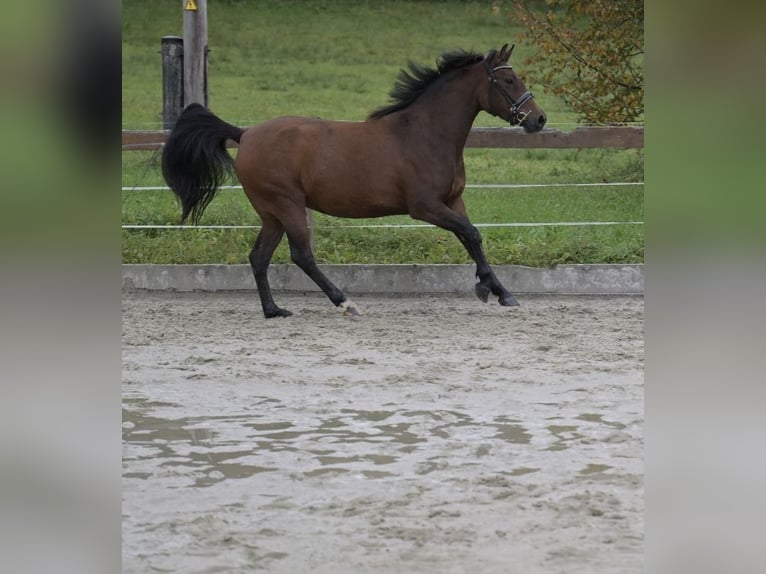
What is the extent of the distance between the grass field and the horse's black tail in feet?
1.37

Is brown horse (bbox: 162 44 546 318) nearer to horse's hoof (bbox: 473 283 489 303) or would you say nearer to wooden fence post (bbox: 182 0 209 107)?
horse's hoof (bbox: 473 283 489 303)

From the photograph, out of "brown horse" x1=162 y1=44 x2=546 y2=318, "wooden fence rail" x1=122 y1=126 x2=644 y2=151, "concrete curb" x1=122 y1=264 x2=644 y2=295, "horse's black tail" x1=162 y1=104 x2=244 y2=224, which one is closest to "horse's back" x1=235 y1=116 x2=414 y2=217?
"brown horse" x1=162 y1=44 x2=546 y2=318

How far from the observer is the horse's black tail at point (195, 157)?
733 cm

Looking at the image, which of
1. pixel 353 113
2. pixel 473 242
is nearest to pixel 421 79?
pixel 473 242

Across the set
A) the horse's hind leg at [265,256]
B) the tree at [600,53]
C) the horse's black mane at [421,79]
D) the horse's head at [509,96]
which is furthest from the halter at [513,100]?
the tree at [600,53]

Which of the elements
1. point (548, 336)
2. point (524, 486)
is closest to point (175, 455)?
point (524, 486)

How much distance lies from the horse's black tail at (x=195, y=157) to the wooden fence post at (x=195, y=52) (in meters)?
1.12

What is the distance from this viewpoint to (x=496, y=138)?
8.52 meters

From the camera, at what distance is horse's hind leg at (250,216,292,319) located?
7211 mm

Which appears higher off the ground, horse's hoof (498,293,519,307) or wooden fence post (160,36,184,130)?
wooden fence post (160,36,184,130)
